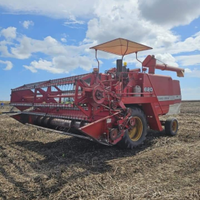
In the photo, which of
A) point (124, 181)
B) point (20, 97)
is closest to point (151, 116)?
point (124, 181)

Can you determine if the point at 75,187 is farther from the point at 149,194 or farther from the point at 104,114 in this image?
the point at 104,114

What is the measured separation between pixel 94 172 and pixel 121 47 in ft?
13.8

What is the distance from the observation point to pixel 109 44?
6539mm

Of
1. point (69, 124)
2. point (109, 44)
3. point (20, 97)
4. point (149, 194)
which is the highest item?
point (109, 44)

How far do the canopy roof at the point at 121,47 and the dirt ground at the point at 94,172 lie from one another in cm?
302

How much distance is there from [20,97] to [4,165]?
Answer: 12.1ft

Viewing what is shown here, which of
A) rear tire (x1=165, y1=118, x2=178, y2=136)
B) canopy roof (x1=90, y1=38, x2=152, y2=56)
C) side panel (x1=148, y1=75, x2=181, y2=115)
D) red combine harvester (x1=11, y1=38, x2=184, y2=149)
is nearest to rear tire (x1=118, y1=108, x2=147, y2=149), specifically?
red combine harvester (x1=11, y1=38, x2=184, y2=149)

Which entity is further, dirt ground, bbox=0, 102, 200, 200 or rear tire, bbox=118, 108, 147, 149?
rear tire, bbox=118, 108, 147, 149

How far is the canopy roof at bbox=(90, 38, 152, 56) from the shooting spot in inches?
248

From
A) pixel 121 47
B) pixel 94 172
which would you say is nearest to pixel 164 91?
pixel 121 47

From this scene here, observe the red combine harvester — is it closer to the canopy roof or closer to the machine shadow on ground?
the canopy roof

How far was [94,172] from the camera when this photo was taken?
3.97 meters

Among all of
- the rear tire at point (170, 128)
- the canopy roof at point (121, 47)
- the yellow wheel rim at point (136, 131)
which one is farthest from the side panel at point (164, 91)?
the yellow wheel rim at point (136, 131)

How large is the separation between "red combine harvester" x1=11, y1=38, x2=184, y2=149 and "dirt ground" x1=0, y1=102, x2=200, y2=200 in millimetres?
528
